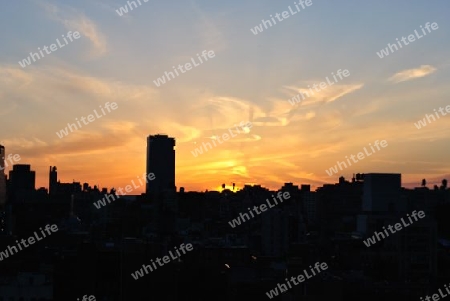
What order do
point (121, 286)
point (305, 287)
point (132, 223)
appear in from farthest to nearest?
point (132, 223), point (121, 286), point (305, 287)

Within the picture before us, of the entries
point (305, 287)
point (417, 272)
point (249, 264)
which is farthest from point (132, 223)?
point (305, 287)

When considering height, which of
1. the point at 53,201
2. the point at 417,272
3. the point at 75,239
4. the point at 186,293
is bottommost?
the point at 417,272

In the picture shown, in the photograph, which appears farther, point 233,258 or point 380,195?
point 380,195

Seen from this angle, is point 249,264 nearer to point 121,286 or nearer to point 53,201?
point 121,286

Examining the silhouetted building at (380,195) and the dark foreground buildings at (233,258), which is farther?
the silhouetted building at (380,195)

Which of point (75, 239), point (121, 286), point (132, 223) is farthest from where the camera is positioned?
point (132, 223)

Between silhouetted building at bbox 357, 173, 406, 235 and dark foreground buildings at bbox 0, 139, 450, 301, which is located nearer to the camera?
dark foreground buildings at bbox 0, 139, 450, 301

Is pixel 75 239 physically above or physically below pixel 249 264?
above

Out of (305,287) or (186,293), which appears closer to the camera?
(305,287)

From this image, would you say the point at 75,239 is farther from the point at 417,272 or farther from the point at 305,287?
the point at 305,287
